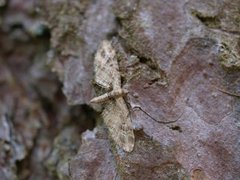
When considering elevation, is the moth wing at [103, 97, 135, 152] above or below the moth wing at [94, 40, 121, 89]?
below

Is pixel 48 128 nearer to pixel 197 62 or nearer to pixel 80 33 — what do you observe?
pixel 80 33

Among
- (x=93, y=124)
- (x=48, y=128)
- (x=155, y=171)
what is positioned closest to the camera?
(x=155, y=171)

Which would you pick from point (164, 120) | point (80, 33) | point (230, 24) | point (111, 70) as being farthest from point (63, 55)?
point (230, 24)

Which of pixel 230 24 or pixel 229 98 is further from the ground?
pixel 230 24

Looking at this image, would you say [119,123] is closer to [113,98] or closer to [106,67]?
[113,98]

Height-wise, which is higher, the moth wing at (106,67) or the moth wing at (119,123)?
the moth wing at (106,67)

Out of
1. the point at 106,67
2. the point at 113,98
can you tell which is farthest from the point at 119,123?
the point at 106,67
